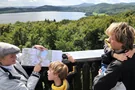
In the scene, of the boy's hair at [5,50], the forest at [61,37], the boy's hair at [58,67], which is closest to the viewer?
the boy's hair at [5,50]

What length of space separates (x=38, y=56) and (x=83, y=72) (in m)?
0.61

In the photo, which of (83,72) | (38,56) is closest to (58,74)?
(38,56)

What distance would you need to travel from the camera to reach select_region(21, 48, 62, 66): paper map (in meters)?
2.76

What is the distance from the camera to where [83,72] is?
3.12m

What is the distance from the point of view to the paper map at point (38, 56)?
9.05 feet

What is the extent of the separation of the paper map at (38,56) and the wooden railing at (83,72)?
18cm

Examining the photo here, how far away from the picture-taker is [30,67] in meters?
2.88

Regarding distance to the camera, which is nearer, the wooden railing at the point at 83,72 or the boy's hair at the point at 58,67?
the boy's hair at the point at 58,67

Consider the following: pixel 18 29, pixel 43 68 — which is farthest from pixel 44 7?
pixel 43 68

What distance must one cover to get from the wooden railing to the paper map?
0.59 feet

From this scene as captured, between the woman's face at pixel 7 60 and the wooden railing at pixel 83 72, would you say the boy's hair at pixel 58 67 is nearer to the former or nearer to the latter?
the wooden railing at pixel 83 72

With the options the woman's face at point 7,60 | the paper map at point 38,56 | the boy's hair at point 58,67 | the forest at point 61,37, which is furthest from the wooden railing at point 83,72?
the forest at point 61,37

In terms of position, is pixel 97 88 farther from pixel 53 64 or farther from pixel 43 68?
pixel 43 68

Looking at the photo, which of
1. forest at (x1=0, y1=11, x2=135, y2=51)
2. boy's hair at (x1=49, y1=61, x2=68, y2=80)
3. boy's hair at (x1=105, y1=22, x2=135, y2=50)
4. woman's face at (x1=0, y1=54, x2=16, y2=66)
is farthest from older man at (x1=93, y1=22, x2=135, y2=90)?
forest at (x1=0, y1=11, x2=135, y2=51)
